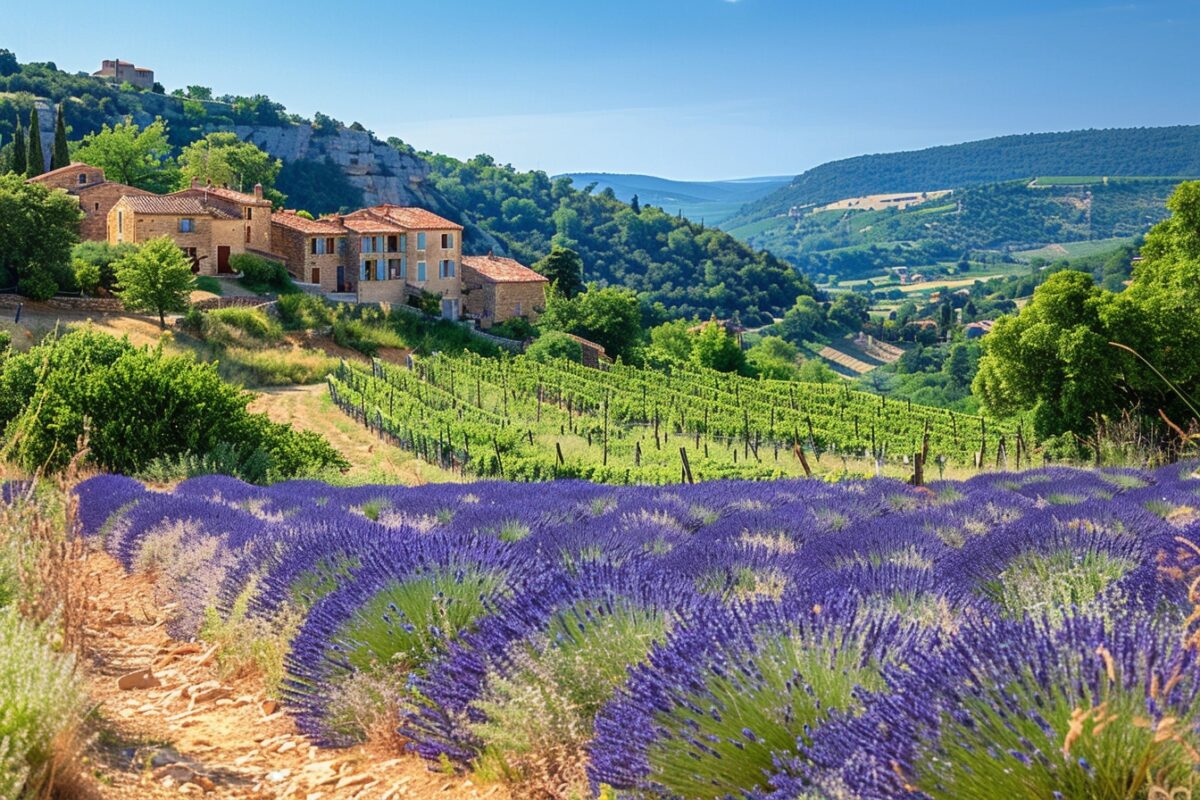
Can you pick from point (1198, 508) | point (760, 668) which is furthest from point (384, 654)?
point (1198, 508)

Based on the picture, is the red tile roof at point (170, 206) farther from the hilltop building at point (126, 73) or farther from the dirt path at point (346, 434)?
the hilltop building at point (126, 73)

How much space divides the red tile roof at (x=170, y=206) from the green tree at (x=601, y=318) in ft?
53.9

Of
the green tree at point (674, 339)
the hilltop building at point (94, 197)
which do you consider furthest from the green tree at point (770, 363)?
the hilltop building at point (94, 197)

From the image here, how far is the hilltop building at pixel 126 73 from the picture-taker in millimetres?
136125

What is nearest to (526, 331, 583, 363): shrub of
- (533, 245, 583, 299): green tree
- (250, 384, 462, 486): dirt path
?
(250, 384, 462, 486): dirt path

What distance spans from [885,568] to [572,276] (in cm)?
6433

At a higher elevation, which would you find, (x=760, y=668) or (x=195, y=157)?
(x=195, y=157)

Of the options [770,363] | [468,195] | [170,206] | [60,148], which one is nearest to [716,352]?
[770,363]

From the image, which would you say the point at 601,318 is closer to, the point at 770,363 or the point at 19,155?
the point at 770,363

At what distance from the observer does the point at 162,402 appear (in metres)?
15.7

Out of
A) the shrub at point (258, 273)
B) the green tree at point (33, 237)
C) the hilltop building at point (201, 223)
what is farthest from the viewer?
the shrub at point (258, 273)

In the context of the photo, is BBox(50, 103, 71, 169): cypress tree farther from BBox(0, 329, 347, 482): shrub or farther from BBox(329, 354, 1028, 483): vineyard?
BBox(0, 329, 347, 482): shrub

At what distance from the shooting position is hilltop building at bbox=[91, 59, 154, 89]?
13612 centimetres

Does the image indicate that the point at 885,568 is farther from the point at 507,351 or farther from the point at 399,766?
the point at 507,351
